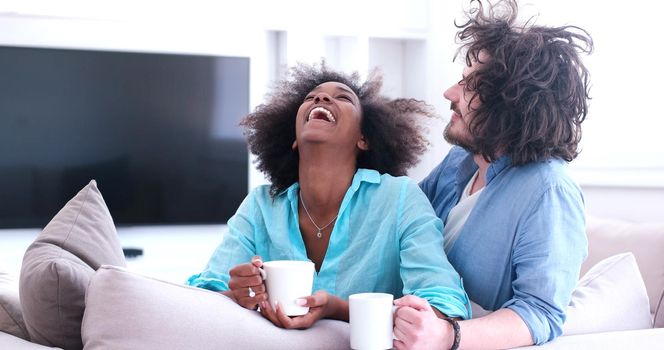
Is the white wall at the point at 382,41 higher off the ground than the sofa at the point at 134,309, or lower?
higher

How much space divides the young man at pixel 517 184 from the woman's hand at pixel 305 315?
214 mm

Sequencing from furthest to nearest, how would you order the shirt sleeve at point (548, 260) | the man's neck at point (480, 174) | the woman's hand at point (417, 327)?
the man's neck at point (480, 174) → the shirt sleeve at point (548, 260) → the woman's hand at point (417, 327)

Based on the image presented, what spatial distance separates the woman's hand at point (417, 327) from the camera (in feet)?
4.21

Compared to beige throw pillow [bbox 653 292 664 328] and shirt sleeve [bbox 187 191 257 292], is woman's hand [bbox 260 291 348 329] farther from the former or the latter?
beige throw pillow [bbox 653 292 664 328]

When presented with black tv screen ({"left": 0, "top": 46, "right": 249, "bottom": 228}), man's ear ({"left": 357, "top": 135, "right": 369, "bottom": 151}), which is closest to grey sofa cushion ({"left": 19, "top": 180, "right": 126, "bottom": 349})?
man's ear ({"left": 357, "top": 135, "right": 369, "bottom": 151})

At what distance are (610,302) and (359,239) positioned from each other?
20.5 inches

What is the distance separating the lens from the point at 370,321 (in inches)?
48.9

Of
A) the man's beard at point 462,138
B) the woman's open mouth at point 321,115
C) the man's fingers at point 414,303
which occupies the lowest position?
the man's fingers at point 414,303

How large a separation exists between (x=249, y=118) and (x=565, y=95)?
0.84m

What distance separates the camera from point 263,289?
1.38 m

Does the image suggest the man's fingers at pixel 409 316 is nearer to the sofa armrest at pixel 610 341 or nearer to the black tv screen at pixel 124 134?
the sofa armrest at pixel 610 341

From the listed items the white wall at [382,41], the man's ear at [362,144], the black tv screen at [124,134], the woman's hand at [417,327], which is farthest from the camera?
the black tv screen at [124,134]

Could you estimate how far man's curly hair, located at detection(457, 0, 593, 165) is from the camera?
1.58 meters

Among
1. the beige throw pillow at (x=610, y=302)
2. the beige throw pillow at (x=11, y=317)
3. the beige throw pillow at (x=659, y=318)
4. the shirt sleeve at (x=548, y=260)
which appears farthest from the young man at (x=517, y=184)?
the beige throw pillow at (x=11, y=317)
